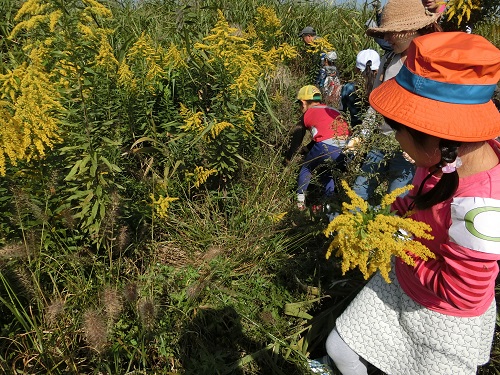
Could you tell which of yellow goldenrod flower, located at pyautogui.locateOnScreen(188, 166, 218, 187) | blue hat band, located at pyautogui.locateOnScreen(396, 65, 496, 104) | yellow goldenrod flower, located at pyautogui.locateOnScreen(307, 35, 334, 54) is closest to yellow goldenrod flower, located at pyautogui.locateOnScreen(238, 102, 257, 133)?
yellow goldenrod flower, located at pyautogui.locateOnScreen(188, 166, 218, 187)

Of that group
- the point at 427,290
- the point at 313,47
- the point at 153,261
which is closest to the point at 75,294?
the point at 153,261

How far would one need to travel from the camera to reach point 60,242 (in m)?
2.15

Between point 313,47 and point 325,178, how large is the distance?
246 centimetres

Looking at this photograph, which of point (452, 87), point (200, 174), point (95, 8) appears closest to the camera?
point (452, 87)

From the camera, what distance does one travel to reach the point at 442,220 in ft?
4.56

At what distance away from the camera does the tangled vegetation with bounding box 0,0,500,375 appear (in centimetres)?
186

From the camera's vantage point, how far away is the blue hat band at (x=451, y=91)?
1.17m

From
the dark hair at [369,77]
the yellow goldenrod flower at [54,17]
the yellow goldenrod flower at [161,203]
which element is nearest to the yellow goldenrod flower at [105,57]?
the yellow goldenrod flower at [54,17]

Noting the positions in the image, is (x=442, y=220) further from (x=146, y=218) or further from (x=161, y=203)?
(x=146, y=218)

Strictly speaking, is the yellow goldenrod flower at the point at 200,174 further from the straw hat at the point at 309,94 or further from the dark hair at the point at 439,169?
the dark hair at the point at 439,169

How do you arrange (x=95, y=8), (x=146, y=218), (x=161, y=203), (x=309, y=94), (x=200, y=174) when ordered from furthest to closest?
(x=309, y=94)
(x=200, y=174)
(x=146, y=218)
(x=161, y=203)
(x=95, y=8)

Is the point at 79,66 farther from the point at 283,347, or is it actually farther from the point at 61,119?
the point at 283,347

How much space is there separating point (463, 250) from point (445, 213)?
157mm

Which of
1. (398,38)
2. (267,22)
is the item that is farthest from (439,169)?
(267,22)
